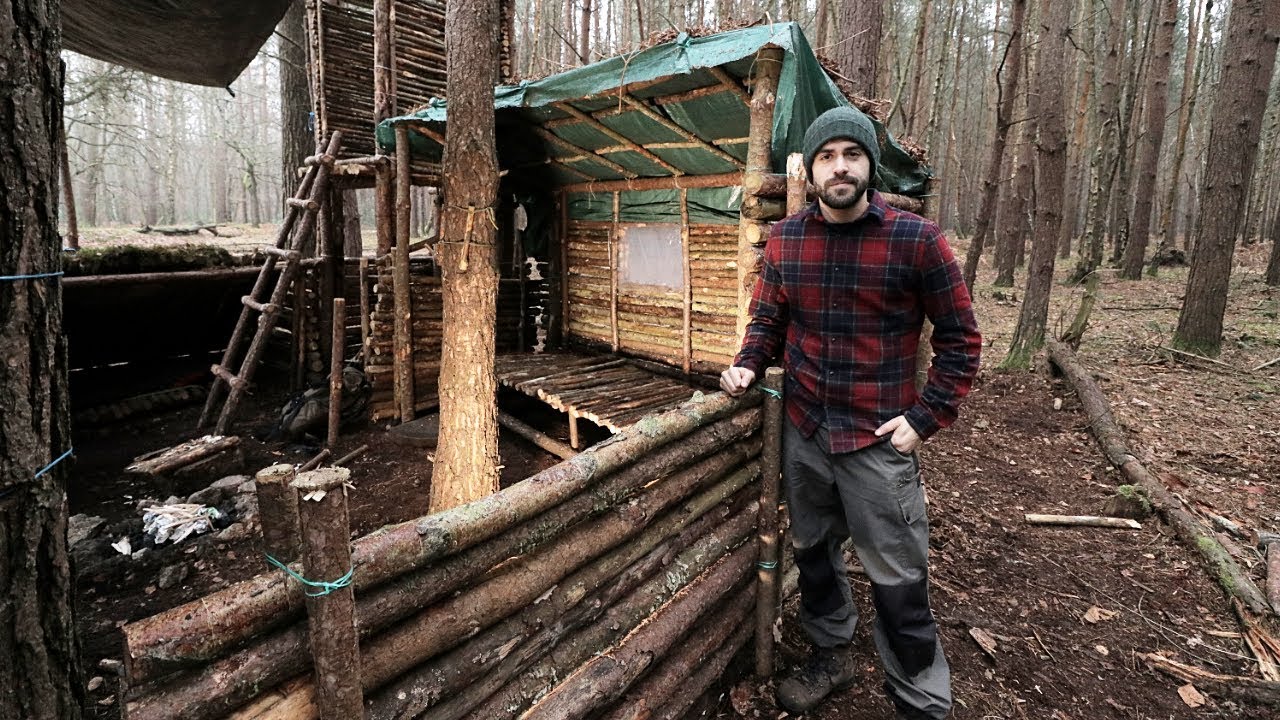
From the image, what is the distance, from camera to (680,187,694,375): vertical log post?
23.1 ft

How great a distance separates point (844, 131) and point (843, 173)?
17 cm

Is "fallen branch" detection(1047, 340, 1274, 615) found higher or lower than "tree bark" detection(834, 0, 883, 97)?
lower

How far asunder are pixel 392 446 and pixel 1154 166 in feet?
61.9

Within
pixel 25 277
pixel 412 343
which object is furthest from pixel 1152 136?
pixel 25 277

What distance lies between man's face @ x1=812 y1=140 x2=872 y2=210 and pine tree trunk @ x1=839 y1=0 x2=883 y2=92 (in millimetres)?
5785

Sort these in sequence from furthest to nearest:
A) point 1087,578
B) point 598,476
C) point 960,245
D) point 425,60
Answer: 1. point 960,245
2. point 425,60
3. point 1087,578
4. point 598,476

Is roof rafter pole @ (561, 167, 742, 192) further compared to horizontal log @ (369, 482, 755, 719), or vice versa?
roof rafter pole @ (561, 167, 742, 192)

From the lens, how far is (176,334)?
29.7ft

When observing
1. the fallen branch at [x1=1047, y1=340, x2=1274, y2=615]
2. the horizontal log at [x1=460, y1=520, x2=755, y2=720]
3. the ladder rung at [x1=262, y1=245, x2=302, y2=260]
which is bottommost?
the fallen branch at [x1=1047, y1=340, x2=1274, y2=615]

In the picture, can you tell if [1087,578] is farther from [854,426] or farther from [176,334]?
[176,334]

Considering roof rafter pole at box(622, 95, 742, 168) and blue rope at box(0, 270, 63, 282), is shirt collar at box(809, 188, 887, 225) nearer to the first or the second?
blue rope at box(0, 270, 63, 282)

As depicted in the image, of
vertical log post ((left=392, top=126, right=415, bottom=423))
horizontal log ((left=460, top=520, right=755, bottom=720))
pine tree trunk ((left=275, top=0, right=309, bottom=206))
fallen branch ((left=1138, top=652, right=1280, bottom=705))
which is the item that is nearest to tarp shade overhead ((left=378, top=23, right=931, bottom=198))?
vertical log post ((left=392, top=126, right=415, bottom=423))

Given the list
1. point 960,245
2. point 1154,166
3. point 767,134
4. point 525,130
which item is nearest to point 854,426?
point 767,134

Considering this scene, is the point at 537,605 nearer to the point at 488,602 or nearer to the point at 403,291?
the point at 488,602
